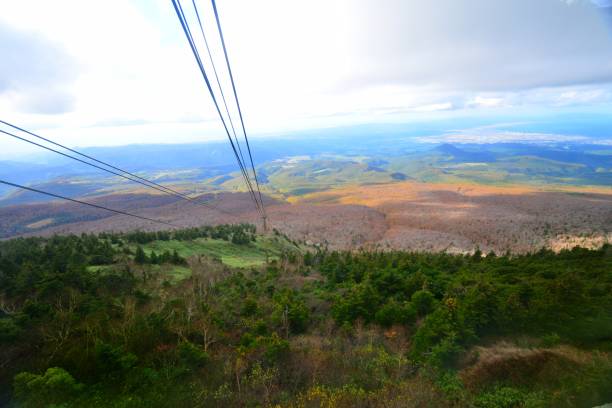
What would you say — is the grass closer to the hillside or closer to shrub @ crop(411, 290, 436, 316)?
the hillside

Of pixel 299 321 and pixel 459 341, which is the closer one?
pixel 459 341

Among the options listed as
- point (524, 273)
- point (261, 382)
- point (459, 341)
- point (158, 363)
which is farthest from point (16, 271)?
point (524, 273)

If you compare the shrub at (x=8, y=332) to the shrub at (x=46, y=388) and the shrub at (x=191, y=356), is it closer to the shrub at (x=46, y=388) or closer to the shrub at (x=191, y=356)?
the shrub at (x=46, y=388)

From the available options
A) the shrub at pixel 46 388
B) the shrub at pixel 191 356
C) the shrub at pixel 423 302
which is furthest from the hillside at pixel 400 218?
the shrub at pixel 46 388

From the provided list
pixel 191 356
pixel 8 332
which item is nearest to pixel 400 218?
pixel 191 356

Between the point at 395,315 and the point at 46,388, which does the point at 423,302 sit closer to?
the point at 395,315

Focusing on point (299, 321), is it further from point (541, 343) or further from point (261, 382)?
point (541, 343)

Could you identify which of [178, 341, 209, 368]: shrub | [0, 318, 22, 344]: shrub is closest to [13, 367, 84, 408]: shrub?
[178, 341, 209, 368]: shrub

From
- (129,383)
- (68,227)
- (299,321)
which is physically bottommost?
(68,227)
